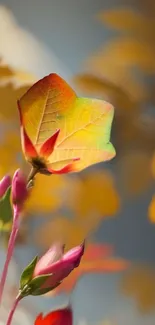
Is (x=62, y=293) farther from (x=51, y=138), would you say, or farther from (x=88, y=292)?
(x=51, y=138)

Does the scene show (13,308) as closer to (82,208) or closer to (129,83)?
(82,208)

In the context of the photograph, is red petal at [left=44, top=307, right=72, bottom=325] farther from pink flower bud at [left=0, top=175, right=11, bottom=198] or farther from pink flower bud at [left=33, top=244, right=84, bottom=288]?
pink flower bud at [left=0, top=175, right=11, bottom=198]

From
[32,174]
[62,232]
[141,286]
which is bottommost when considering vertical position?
[141,286]

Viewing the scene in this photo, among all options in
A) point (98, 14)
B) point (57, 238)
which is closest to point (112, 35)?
point (98, 14)

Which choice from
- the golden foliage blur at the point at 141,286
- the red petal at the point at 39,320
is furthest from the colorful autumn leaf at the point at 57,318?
the golden foliage blur at the point at 141,286

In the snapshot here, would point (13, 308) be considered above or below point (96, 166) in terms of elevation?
below

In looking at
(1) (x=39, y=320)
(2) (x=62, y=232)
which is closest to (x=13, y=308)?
(1) (x=39, y=320)
